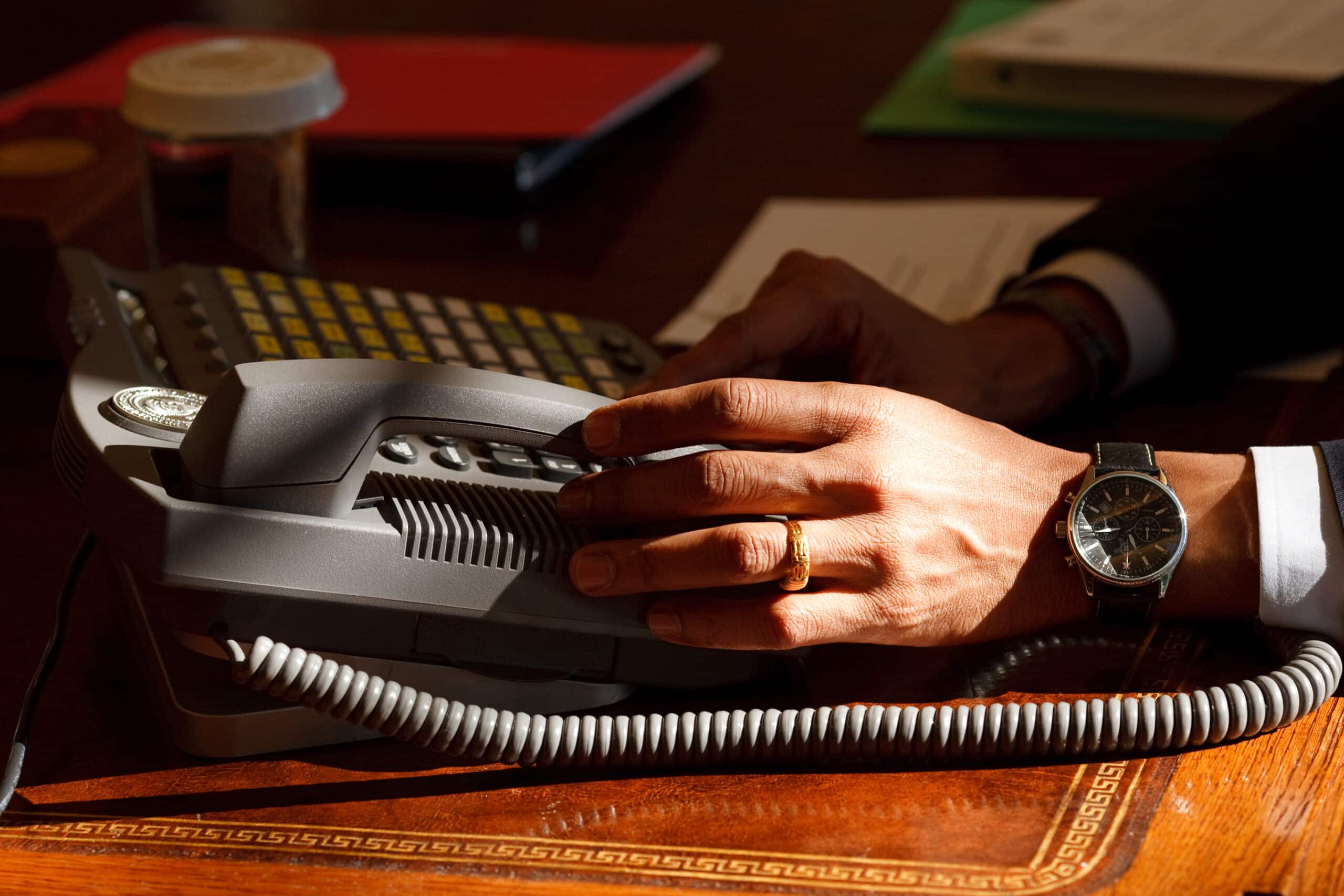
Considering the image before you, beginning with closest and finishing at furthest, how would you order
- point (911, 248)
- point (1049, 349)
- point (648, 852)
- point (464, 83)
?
point (648, 852) → point (1049, 349) → point (911, 248) → point (464, 83)

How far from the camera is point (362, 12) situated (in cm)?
187

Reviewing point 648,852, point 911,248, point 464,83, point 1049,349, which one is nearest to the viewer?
point 648,852

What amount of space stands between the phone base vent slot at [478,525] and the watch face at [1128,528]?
260 mm

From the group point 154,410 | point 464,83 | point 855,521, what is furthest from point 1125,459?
point 464,83

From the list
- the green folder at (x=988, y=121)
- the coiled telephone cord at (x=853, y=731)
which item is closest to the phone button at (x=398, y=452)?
the coiled telephone cord at (x=853, y=731)

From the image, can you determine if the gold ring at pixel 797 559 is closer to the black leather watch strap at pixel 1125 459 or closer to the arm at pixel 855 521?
the arm at pixel 855 521

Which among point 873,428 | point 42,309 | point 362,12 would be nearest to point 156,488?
point 873,428

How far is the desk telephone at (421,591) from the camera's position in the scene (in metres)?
0.58

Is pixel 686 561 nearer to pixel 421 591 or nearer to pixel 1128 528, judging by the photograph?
pixel 421 591

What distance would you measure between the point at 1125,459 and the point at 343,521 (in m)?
0.41

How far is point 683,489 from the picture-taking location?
0.65 metres

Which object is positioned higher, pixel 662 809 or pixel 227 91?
pixel 227 91

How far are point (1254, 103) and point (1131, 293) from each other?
1.69ft

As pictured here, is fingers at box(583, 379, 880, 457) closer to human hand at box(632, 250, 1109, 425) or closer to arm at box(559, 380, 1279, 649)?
arm at box(559, 380, 1279, 649)
